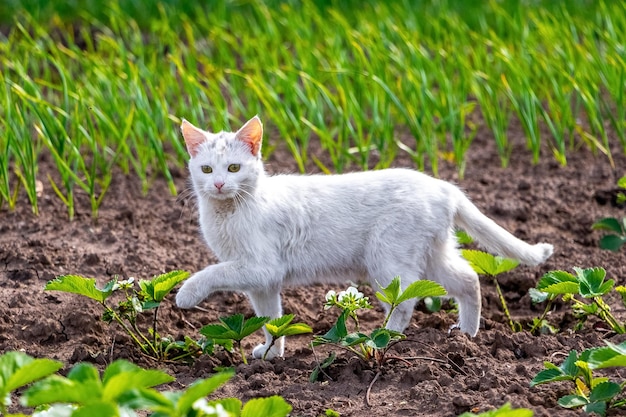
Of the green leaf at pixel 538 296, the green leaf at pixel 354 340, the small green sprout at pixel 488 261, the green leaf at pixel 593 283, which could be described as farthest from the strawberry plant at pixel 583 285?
the green leaf at pixel 354 340

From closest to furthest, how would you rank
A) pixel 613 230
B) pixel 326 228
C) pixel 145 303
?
1. pixel 145 303
2. pixel 326 228
3. pixel 613 230

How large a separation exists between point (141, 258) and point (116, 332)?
2.11 feet

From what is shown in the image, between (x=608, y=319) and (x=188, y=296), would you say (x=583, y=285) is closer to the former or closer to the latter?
(x=608, y=319)

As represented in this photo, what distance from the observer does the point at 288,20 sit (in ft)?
21.4

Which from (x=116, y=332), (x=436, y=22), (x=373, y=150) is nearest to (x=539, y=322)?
(x=116, y=332)

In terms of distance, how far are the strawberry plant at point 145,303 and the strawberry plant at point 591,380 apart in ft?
3.72

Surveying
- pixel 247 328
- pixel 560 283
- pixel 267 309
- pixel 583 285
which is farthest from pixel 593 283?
pixel 267 309

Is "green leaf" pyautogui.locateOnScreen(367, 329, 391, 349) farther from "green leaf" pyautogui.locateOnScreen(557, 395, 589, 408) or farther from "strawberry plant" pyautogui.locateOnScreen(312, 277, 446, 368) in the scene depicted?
"green leaf" pyautogui.locateOnScreen(557, 395, 589, 408)

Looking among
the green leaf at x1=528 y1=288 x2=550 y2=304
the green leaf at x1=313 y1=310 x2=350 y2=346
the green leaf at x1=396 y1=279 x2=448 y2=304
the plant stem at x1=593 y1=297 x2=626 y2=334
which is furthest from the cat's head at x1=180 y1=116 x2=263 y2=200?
A: the plant stem at x1=593 y1=297 x2=626 y2=334

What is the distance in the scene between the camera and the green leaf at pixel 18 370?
7.16 ft

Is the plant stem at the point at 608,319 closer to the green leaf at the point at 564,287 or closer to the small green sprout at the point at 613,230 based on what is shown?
the green leaf at the point at 564,287

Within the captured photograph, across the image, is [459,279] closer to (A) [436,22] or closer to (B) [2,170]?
(B) [2,170]

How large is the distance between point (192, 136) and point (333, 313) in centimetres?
91

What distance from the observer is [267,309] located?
3512 mm
